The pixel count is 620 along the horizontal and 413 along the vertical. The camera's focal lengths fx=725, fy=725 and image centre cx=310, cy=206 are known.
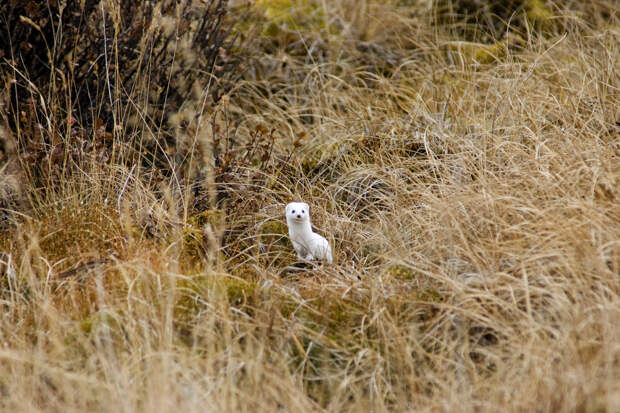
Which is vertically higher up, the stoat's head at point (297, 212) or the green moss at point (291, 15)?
the stoat's head at point (297, 212)

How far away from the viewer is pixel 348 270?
3.50 m

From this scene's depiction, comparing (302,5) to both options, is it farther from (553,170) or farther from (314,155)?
(553,170)

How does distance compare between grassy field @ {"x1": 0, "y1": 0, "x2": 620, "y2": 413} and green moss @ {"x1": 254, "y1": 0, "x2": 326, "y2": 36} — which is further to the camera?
green moss @ {"x1": 254, "y1": 0, "x2": 326, "y2": 36}

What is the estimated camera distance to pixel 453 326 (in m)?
2.82

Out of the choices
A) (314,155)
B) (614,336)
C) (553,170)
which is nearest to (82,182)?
(314,155)

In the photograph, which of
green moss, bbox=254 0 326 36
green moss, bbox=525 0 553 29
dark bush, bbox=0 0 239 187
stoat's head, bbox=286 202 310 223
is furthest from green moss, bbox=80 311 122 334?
green moss, bbox=525 0 553 29

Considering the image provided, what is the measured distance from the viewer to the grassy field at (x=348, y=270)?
2.46 metres

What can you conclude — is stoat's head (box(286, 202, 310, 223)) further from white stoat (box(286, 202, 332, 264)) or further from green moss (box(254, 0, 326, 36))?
green moss (box(254, 0, 326, 36))

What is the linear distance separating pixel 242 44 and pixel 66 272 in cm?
336

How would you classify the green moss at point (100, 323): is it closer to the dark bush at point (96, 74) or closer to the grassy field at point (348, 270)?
the grassy field at point (348, 270)

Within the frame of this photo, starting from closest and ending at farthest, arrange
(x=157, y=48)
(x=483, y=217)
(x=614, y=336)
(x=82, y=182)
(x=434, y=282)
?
(x=614, y=336) < (x=434, y=282) < (x=483, y=217) < (x=82, y=182) < (x=157, y=48)

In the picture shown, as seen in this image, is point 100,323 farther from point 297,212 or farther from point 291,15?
point 291,15

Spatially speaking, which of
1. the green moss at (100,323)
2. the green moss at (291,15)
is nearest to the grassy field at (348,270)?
the green moss at (100,323)

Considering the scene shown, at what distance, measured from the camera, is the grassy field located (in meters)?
2.46
